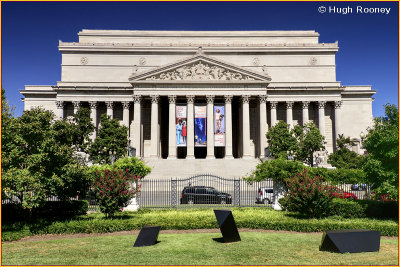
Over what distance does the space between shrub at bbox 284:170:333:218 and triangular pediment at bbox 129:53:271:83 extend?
3428 centimetres

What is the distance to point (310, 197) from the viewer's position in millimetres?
18188

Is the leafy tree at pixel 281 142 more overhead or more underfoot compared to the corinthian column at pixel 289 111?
more underfoot

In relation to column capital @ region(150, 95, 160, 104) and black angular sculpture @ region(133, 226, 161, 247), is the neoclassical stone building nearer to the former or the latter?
column capital @ region(150, 95, 160, 104)

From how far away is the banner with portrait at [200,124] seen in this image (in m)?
50.3

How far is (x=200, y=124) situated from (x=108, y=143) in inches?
588

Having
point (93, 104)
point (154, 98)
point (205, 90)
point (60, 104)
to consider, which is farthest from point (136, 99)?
point (60, 104)

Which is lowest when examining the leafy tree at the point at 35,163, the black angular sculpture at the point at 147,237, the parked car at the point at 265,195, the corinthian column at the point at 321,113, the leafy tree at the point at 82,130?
the parked car at the point at 265,195

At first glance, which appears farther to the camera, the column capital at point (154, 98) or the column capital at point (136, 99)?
the column capital at point (154, 98)

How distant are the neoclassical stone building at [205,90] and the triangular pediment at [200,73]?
0.16 metres

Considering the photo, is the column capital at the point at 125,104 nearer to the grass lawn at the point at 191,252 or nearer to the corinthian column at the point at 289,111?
the corinthian column at the point at 289,111

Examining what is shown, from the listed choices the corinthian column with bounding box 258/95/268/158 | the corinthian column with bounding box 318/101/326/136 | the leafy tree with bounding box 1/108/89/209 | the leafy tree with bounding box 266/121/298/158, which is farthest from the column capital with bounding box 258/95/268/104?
the leafy tree with bounding box 1/108/89/209

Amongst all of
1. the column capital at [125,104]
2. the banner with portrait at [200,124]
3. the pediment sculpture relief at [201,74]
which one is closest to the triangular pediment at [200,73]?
the pediment sculpture relief at [201,74]

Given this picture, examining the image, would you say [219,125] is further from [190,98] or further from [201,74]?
[201,74]

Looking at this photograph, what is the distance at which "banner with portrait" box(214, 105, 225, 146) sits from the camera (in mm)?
50375
